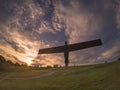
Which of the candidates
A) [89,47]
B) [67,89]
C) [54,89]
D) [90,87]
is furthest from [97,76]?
[89,47]

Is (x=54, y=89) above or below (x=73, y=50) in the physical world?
below

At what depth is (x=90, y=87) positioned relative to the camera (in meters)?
8.21

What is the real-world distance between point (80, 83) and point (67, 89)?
2.49 ft

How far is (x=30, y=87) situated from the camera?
35.0 feet

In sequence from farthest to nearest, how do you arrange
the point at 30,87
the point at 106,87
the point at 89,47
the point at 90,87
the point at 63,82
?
the point at 89,47 < the point at 30,87 < the point at 63,82 < the point at 90,87 < the point at 106,87

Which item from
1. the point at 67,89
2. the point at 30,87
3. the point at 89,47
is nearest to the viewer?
the point at 67,89

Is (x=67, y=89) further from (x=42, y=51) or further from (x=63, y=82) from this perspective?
(x=42, y=51)

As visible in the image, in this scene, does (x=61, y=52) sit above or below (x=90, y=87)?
above

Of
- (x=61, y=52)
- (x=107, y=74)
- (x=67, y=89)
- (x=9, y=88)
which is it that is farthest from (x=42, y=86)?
(x=61, y=52)

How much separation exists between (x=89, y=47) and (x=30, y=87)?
24.6 ft

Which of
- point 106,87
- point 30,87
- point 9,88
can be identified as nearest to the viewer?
point 106,87

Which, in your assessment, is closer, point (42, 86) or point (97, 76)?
point (97, 76)

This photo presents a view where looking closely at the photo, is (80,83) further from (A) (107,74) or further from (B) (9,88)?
(B) (9,88)

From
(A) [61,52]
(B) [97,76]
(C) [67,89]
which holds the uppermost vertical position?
(A) [61,52]
